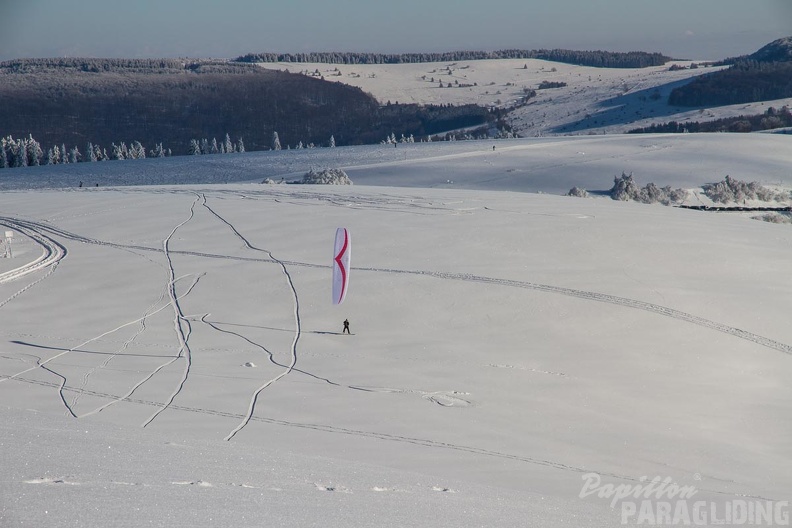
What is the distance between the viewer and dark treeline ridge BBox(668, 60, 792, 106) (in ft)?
302

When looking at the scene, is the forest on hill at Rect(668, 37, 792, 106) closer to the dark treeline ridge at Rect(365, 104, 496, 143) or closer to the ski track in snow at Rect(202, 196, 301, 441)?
the dark treeline ridge at Rect(365, 104, 496, 143)

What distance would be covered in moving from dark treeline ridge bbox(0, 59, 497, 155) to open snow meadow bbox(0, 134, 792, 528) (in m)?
77.1

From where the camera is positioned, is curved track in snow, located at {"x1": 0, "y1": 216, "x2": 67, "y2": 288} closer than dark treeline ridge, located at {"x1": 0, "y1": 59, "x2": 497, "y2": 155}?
Yes

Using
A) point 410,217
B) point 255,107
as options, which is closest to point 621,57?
point 255,107

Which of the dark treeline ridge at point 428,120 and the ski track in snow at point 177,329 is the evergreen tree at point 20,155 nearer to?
the dark treeline ridge at point 428,120

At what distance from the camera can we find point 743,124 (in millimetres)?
61844

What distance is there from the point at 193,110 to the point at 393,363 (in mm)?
127637

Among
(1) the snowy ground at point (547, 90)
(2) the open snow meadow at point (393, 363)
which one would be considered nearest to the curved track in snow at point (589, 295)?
(2) the open snow meadow at point (393, 363)

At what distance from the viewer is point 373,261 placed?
21188 millimetres

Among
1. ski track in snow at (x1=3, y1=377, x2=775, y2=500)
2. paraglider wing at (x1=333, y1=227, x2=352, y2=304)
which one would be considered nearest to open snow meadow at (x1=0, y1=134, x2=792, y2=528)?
ski track in snow at (x1=3, y1=377, x2=775, y2=500)

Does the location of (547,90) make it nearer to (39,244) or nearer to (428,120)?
(428,120)

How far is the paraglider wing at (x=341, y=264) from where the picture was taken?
1594 centimetres

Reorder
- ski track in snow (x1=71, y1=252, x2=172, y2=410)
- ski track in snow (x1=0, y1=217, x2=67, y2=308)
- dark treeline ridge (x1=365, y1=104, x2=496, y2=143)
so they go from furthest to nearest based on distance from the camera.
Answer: dark treeline ridge (x1=365, y1=104, x2=496, y2=143), ski track in snow (x1=0, y1=217, x2=67, y2=308), ski track in snow (x1=71, y1=252, x2=172, y2=410)

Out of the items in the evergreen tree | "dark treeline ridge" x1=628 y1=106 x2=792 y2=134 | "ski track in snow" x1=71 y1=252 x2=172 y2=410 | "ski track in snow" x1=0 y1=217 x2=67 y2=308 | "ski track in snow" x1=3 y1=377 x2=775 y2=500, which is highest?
"dark treeline ridge" x1=628 y1=106 x2=792 y2=134
